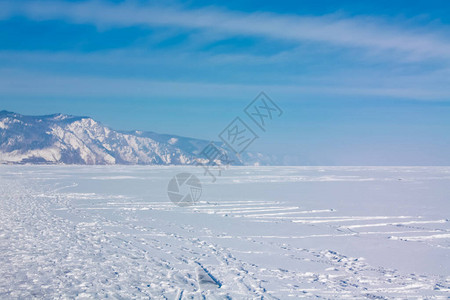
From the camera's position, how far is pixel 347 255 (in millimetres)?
8734

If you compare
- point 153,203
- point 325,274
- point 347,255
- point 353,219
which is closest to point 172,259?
point 325,274

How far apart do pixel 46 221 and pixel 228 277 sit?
27.9 ft

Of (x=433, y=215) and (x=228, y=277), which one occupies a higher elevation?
(x=433, y=215)

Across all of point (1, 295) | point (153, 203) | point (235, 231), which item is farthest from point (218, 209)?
point (1, 295)

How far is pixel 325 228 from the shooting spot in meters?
12.2

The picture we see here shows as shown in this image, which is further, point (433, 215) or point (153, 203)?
point (153, 203)

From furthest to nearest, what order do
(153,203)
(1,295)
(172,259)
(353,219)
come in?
(153,203) < (353,219) < (172,259) < (1,295)

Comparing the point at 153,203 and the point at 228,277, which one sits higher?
the point at 153,203

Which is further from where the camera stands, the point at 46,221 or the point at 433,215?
the point at 433,215

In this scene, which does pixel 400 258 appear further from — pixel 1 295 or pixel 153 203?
pixel 153 203

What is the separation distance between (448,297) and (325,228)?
621 cm

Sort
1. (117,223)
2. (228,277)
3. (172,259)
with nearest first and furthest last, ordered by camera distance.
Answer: (228,277)
(172,259)
(117,223)

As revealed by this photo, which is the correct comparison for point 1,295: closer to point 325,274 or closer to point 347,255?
point 325,274

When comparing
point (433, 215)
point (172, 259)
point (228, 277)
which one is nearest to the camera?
point (228, 277)
